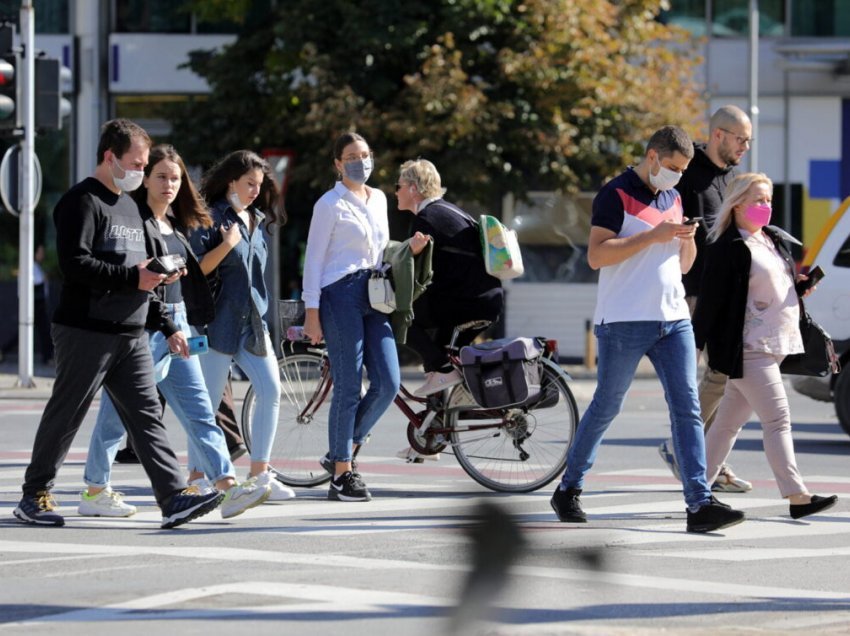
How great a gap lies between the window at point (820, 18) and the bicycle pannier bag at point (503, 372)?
1847 cm

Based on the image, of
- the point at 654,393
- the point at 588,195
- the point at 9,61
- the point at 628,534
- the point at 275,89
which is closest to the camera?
the point at 628,534

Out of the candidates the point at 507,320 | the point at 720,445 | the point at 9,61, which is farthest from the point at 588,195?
the point at 720,445

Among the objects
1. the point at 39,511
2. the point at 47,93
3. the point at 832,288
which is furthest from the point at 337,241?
the point at 47,93

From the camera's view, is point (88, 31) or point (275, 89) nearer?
point (275, 89)

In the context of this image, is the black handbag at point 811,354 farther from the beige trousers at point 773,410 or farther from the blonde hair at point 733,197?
the blonde hair at point 733,197

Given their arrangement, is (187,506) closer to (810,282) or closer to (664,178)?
(664,178)

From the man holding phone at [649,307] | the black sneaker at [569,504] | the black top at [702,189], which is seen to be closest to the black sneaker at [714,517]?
the man holding phone at [649,307]

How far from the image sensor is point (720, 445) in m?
8.32

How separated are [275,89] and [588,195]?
5128mm

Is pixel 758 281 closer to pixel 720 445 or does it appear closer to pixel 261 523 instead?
pixel 720 445

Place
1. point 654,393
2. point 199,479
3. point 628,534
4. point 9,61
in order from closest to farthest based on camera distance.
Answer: point 628,534, point 199,479, point 9,61, point 654,393

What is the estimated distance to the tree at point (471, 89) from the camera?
67.7 ft

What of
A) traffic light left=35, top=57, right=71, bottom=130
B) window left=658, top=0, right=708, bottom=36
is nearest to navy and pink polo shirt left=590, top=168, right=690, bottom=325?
traffic light left=35, top=57, right=71, bottom=130

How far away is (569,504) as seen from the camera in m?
7.51
